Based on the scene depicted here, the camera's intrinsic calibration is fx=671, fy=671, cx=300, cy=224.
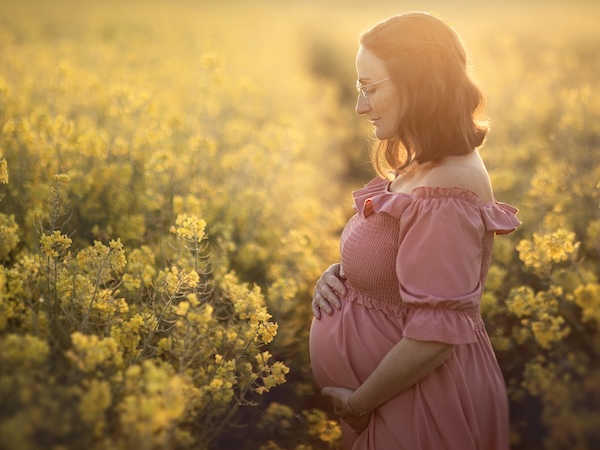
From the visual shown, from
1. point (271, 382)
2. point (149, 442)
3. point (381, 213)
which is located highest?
point (381, 213)

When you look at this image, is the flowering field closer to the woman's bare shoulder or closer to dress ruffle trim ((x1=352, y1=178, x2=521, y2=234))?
dress ruffle trim ((x1=352, y1=178, x2=521, y2=234))

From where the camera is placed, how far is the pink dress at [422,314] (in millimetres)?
1899

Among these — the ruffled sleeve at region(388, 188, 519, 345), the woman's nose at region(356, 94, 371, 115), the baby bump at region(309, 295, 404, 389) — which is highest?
the woman's nose at region(356, 94, 371, 115)

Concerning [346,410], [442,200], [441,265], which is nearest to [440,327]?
[441,265]

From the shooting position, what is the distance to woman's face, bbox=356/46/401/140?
6.98ft

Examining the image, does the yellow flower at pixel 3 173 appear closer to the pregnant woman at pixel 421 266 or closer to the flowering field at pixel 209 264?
the flowering field at pixel 209 264

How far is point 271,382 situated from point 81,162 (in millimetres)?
2576

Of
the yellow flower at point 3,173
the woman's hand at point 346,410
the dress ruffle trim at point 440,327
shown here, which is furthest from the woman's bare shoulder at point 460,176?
the yellow flower at point 3,173

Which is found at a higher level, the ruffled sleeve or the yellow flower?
the yellow flower

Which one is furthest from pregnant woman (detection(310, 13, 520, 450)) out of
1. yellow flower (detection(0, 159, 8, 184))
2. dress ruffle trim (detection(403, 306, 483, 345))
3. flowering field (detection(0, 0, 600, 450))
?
yellow flower (detection(0, 159, 8, 184))

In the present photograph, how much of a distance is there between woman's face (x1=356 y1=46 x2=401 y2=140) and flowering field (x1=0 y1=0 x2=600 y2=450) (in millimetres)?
792

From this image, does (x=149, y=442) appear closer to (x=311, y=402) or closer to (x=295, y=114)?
(x=311, y=402)

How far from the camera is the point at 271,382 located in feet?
7.36

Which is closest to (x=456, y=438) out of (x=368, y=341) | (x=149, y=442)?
(x=368, y=341)
